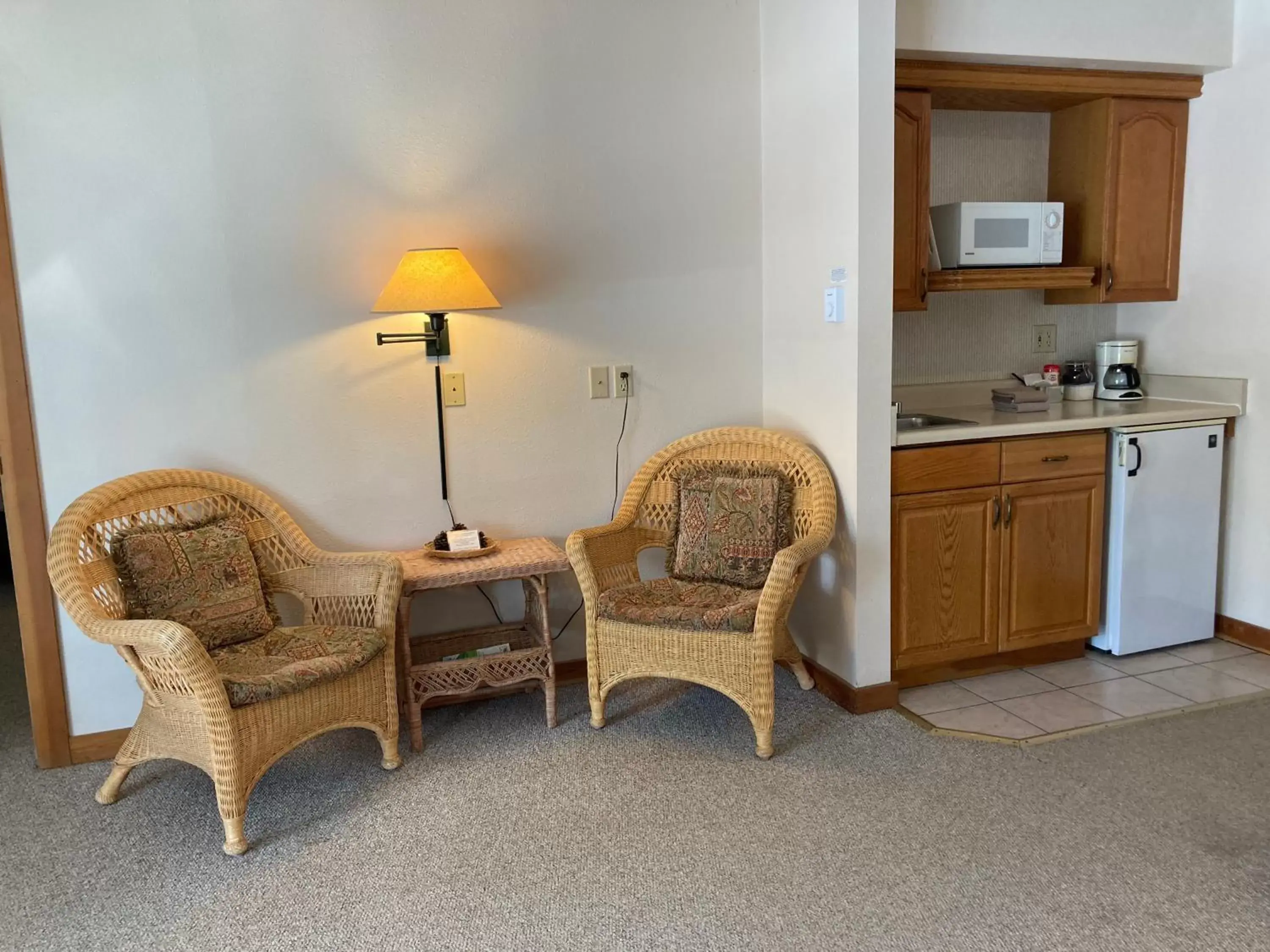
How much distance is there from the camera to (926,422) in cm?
339

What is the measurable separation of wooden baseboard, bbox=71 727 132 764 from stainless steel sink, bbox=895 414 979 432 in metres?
2.55

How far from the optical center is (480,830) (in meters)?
2.41

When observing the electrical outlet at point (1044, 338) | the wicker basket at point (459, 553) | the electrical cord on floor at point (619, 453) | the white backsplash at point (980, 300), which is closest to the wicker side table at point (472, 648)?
the wicker basket at point (459, 553)

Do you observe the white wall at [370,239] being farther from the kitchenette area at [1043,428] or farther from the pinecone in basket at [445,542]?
the kitchenette area at [1043,428]

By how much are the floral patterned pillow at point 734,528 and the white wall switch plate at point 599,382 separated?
17.4 inches

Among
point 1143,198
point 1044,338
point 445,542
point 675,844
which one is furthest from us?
point 1044,338

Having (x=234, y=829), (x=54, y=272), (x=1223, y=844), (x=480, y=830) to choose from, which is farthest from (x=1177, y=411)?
(x=54, y=272)

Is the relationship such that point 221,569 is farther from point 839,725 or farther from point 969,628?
point 969,628

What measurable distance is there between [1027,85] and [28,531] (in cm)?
347

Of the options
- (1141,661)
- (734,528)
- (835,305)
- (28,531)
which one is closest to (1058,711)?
(1141,661)

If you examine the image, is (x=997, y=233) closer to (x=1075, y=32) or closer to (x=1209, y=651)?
(x=1075, y=32)

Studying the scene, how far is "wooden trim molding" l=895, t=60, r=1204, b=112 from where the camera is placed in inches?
126

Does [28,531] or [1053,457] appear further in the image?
[1053,457]

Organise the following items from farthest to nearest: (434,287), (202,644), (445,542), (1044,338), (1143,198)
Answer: (1044,338) → (1143,198) → (445,542) → (434,287) → (202,644)
